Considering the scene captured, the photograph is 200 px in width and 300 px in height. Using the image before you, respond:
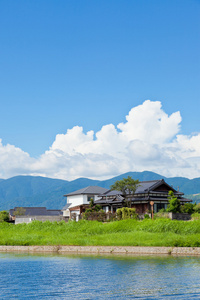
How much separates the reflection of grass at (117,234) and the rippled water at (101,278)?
5672 millimetres

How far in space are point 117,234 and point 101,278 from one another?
61.1 feet

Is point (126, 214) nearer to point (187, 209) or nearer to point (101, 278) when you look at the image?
point (187, 209)

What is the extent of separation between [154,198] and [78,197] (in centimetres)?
3415

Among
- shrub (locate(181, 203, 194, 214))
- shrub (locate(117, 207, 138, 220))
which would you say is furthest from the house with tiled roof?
shrub (locate(117, 207, 138, 220))

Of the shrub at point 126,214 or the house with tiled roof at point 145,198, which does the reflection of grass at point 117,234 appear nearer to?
the shrub at point 126,214

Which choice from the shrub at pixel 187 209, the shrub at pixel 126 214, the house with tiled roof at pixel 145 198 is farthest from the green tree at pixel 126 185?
the shrub at pixel 126 214

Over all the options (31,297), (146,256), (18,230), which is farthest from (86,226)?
(31,297)

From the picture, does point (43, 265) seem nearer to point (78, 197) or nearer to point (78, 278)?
point (78, 278)

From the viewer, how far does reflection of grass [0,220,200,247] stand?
116 ft

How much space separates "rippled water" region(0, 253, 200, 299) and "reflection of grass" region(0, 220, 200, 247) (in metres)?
5.67

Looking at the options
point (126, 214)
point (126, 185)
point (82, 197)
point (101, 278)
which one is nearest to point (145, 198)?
point (126, 185)

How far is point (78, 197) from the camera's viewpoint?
3905 inches

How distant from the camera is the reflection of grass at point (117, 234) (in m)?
35.4

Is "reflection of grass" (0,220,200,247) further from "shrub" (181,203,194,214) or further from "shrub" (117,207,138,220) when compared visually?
"shrub" (181,203,194,214)
